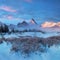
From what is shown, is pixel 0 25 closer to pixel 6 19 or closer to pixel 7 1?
pixel 6 19

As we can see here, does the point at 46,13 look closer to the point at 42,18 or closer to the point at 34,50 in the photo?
the point at 42,18

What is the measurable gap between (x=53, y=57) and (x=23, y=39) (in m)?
0.31

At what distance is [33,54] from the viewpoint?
124cm

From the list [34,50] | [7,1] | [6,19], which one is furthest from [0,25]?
[34,50]

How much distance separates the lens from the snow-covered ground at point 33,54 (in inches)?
48.9

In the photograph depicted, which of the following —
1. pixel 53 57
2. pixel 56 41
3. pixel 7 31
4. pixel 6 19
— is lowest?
pixel 53 57

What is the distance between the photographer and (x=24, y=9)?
132 centimetres

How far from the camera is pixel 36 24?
1296 mm

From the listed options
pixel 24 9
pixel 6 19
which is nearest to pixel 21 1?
pixel 24 9

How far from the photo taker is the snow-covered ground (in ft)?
4.08

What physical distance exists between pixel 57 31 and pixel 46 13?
197 millimetres

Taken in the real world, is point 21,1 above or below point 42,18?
above

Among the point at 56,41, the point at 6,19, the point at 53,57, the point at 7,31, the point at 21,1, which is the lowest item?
the point at 53,57

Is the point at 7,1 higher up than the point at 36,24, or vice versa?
the point at 7,1
